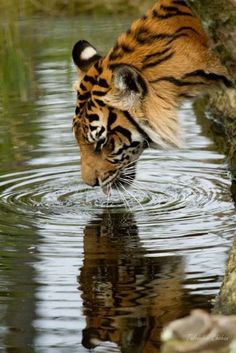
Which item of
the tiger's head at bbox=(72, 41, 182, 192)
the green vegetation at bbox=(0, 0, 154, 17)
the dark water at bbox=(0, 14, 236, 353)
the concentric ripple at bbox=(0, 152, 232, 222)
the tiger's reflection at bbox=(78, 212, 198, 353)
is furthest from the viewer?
the green vegetation at bbox=(0, 0, 154, 17)

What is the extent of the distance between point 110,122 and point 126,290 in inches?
54.4

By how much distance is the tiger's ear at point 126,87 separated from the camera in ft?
19.8

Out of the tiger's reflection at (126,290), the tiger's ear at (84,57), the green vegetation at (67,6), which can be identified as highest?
the green vegetation at (67,6)

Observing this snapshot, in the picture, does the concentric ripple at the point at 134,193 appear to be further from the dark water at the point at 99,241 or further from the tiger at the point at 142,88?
the tiger at the point at 142,88

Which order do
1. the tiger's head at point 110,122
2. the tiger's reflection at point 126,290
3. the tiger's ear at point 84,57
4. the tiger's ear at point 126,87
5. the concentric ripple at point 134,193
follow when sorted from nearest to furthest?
the tiger's reflection at point 126,290
the tiger's ear at point 126,87
the tiger's head at point 110,122
the tiger's ear at point 84,57
the concentric ripple at point 134,193

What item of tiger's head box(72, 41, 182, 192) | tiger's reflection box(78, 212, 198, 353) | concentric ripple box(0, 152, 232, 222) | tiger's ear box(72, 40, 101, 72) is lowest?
tiger's reflection box(78, 212, 198, 353)

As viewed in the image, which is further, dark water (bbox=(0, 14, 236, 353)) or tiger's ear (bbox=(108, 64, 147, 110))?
tiger's ear (bbox=(108, 64, 147, 110))

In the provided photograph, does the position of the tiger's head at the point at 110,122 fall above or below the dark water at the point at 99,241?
above

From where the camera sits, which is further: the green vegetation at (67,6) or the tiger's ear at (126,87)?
the green vegetation at (67,6)

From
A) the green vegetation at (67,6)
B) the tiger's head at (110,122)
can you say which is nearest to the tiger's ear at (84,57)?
the tiger's head at (110,122)

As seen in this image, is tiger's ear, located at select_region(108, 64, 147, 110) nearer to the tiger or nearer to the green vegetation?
the tiger

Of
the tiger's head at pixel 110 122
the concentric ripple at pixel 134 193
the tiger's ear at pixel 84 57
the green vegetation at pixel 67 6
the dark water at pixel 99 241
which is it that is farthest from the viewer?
the green vegetation at pixel 67 6

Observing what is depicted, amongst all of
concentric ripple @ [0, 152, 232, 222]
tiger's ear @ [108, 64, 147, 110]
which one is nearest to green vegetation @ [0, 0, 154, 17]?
concentric ripple @ [0, 152, 232, 222]

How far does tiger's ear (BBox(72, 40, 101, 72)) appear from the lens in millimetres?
6652
